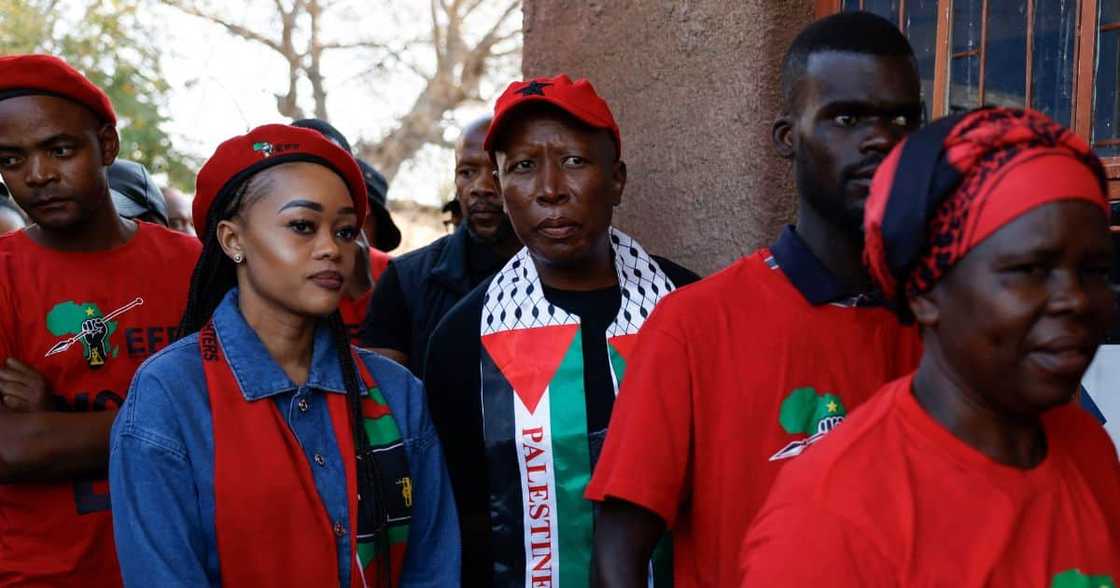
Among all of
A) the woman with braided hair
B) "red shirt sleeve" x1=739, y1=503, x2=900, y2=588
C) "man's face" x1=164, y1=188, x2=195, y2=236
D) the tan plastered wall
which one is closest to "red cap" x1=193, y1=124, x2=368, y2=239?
the woman with braided hair

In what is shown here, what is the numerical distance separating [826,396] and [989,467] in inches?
19.1

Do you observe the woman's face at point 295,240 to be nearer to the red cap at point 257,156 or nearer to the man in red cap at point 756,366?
the red cap at point 257,156

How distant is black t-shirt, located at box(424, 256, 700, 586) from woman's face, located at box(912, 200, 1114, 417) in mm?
1200

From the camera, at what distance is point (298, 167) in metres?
2.48

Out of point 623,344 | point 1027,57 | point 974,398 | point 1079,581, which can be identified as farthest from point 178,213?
point 1079,581

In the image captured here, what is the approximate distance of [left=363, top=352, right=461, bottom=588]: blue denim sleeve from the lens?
2439 mm

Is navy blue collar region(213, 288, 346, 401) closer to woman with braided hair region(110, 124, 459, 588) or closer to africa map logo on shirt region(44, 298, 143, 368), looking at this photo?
woman with braided hair region(110, 124, 459, 588)

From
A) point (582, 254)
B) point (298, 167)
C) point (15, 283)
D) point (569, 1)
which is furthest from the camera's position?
point (569, 1)

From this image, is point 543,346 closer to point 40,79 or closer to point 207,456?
point 207,456

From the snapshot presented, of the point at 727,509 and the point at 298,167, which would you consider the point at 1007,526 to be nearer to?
the point at 727,509

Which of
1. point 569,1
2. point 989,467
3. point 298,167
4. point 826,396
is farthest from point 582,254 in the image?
point 569,1

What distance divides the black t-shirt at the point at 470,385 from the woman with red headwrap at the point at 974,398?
1141mm

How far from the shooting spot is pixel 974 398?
58.9 inches

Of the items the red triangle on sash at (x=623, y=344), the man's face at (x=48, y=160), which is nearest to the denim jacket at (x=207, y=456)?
the red triangle on sash at (x=623, y=344)
